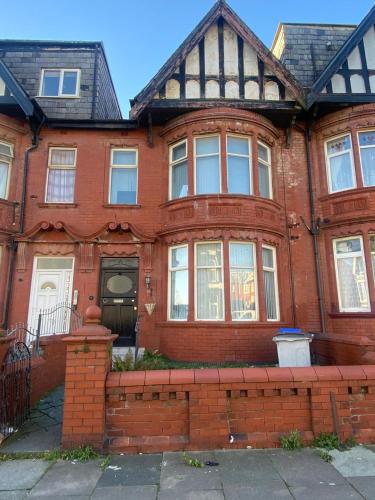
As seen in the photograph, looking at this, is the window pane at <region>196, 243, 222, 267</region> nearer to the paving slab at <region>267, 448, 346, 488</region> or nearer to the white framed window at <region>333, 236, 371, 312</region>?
the white framed window at <region>333, 236, 371, 312</region>

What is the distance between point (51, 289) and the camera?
1009cm

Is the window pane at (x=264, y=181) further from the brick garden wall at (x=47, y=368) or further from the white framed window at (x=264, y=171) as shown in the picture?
the brick garden wall at (x=47, y=368)

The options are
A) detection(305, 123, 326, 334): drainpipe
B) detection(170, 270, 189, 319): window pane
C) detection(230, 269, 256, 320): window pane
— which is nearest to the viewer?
detection(230, 269, 256, 320): window pane

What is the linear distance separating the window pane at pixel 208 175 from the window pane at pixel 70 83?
606cm

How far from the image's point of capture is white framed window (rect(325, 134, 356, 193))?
1033 cm

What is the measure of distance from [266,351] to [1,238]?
8413mm

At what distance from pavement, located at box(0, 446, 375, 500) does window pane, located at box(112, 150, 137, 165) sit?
357 inches

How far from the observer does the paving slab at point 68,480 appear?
3238 mm

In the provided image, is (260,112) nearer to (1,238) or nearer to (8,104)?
(8,104)

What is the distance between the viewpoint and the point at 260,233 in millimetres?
9594

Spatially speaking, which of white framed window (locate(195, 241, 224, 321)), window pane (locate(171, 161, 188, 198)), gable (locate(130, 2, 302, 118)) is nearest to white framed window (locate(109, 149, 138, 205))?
window pane (locate(171, 161, 188, 198))

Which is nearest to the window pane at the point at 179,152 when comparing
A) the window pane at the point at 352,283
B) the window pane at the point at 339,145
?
the window pane at the point at 339,145

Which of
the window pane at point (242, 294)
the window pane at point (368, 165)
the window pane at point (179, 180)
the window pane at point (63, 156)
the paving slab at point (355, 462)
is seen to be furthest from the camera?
the window pane at point (63, 156)

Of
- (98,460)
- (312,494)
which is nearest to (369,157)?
(312,494)
